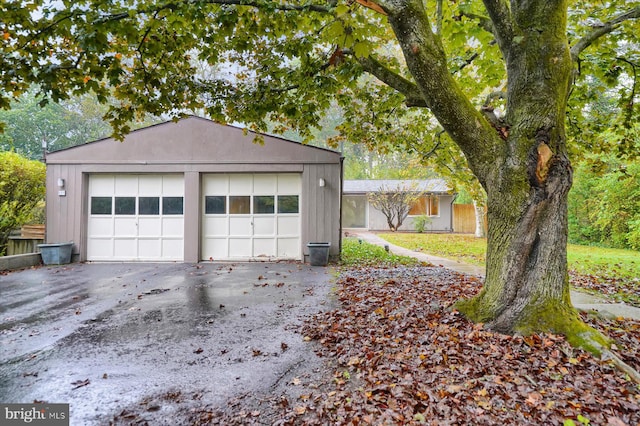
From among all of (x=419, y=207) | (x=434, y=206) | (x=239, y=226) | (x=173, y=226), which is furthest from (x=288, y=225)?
(x=434, y=206)

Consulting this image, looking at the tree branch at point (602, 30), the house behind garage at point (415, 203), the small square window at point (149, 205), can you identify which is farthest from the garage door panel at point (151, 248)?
the house behind garage at point (415, 203)

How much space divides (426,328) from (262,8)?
12.7 ft

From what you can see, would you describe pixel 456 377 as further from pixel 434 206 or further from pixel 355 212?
pixel 355 212

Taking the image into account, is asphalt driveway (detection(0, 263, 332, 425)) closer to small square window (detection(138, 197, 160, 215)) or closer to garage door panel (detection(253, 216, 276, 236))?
garage door panel (detection(253, 216, 276, 236))

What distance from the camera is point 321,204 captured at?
9102mm

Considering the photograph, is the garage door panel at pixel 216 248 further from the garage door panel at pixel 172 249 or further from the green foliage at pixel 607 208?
the green foliage at pixel 607 208

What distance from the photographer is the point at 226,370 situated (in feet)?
9.82

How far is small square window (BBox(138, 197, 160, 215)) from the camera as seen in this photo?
372 inches

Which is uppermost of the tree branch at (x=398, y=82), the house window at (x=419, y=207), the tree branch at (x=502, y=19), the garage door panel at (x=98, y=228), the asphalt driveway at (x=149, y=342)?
the tree branch at (x=502, y=19)

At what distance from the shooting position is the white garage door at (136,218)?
9422mm

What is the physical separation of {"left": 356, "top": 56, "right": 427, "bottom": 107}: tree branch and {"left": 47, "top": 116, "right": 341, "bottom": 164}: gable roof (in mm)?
5285

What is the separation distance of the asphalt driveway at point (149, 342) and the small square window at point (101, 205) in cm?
296

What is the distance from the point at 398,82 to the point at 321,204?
5.37 m

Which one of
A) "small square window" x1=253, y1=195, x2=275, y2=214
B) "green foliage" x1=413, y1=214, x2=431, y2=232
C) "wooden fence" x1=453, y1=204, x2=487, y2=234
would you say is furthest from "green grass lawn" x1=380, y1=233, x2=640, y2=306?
"wooden fence" x1=453, y1=204, x2=487, y2=234
